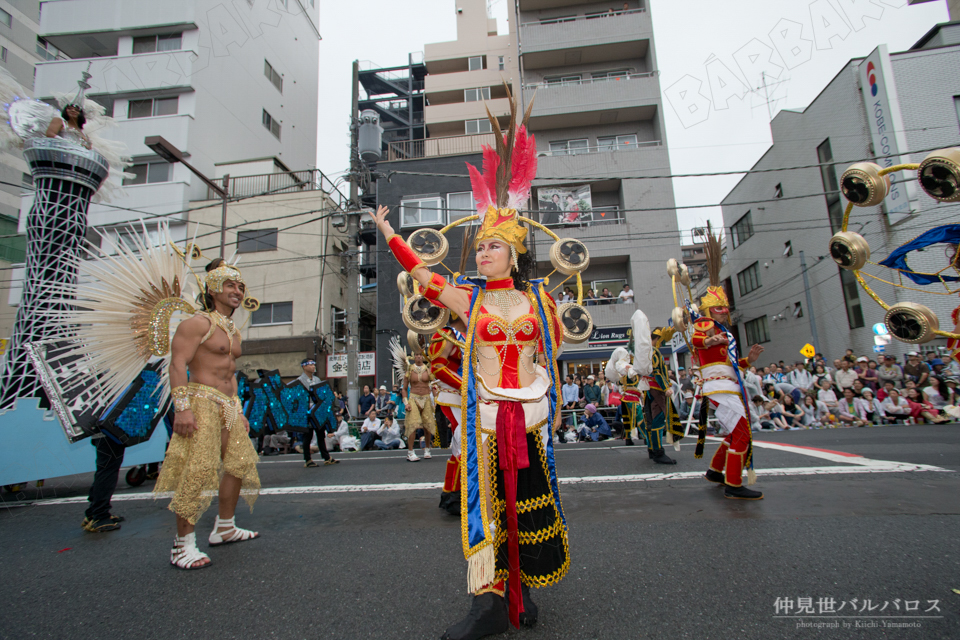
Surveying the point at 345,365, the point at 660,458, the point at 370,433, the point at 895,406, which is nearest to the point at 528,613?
the point at 660,458

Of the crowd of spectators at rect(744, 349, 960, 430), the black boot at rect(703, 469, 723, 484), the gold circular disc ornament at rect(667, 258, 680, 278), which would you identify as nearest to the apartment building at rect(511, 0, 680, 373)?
the crowd of spectators at rect(744, 349, 960, 430)

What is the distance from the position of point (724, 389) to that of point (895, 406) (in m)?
9.40

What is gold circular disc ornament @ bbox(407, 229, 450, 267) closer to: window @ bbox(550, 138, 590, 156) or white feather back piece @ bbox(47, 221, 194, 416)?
white feather back piece @ bbox(47, 221, 194, 416)

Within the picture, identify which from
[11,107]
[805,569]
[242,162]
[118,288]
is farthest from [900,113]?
[242,162]

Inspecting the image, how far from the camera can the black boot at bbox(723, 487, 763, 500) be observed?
393cm

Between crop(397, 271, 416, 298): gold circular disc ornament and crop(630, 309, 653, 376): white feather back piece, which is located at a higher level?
crop(397, 271, 416, 298): gold circular disc ornament

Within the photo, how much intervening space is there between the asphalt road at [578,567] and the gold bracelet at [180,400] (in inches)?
38.6

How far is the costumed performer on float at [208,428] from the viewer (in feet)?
10.1

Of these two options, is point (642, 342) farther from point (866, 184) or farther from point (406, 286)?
point (406, 286)

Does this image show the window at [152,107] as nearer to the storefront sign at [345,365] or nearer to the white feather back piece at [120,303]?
the storefront sign at [345,365]

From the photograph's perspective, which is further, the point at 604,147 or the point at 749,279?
the point at 749,279

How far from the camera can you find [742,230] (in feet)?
86.7

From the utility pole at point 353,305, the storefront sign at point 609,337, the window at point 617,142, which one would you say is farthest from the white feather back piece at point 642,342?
the window at point 617,142

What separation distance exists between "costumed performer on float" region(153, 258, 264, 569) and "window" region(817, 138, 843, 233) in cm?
2135
